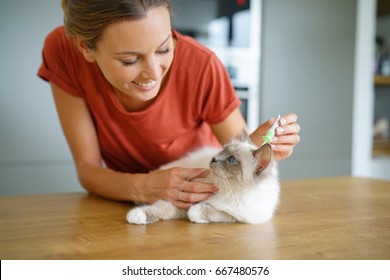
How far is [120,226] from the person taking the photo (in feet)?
2.97

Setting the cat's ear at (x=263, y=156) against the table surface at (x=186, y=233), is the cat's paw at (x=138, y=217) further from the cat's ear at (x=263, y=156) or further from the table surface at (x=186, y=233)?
the cat's ear at (x=263, y=156)

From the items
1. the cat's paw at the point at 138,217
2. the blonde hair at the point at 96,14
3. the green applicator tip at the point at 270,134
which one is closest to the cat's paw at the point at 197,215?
the cat's paw at the point at 138,217

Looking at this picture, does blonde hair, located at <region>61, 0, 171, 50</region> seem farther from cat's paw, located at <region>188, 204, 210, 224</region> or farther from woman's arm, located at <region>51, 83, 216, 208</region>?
cat's paw, located at <region>188, 204, 210, 224</region>

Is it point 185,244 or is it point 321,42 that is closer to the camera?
point 185,244

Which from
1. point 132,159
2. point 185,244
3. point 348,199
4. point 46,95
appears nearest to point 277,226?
point 185,244

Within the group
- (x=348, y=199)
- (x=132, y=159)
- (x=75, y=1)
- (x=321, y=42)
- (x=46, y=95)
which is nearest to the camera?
(x=75, y=1)

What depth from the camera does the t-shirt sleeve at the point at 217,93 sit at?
4.29 feet

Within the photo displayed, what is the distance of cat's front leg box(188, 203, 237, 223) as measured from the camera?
0.95m

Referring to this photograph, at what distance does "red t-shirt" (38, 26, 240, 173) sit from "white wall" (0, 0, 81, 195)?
2.68ft

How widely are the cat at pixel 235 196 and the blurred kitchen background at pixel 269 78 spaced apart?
134cm

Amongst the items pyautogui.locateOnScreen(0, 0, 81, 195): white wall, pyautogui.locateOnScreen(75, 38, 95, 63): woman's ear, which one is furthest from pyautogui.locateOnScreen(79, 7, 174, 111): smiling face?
pyautogui.locateOnScreen(0, 0, 81, 195): white wall
